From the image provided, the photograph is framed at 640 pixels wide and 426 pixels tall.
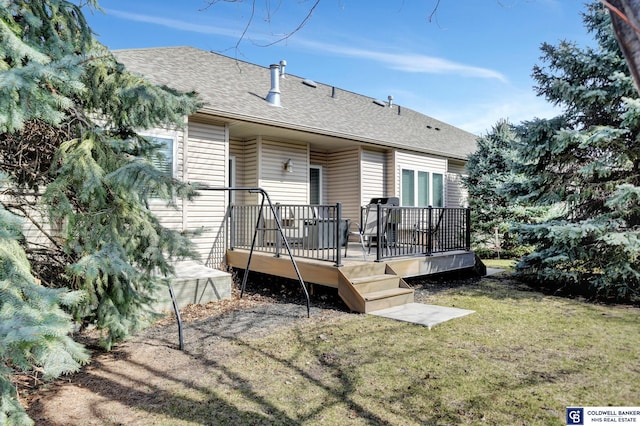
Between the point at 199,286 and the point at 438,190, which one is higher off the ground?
the point at 438,190

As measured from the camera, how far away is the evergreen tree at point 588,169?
22.2 feet

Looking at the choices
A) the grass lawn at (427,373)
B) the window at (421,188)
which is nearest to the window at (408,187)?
the window at (421,188)

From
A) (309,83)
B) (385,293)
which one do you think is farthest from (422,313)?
(309,83)

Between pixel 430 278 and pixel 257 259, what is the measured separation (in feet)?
13.0

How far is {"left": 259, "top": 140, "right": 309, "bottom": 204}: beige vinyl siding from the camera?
10125 millimetres

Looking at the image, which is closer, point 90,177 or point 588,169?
point 90,177

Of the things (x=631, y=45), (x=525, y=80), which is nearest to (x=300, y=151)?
(x=525, y=80)

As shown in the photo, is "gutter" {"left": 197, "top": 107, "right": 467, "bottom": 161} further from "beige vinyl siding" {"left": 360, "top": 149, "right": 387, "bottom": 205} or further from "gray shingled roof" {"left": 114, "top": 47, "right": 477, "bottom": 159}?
"beige vinyl siding" {"left": 360, "top": 149, "right": 387, "bottom": 205}

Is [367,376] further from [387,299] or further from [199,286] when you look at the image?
[199,286]

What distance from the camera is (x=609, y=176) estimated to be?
295 inches

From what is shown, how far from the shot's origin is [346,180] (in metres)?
11.9

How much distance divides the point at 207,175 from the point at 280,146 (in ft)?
8.28

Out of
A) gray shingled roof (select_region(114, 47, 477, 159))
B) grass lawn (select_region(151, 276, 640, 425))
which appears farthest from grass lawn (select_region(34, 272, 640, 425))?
gray shingled roof (select_region(114, 47, 477, 159))

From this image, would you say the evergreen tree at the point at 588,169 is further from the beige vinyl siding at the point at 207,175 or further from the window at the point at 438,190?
the beige vinyl siding at the point at 207,175
